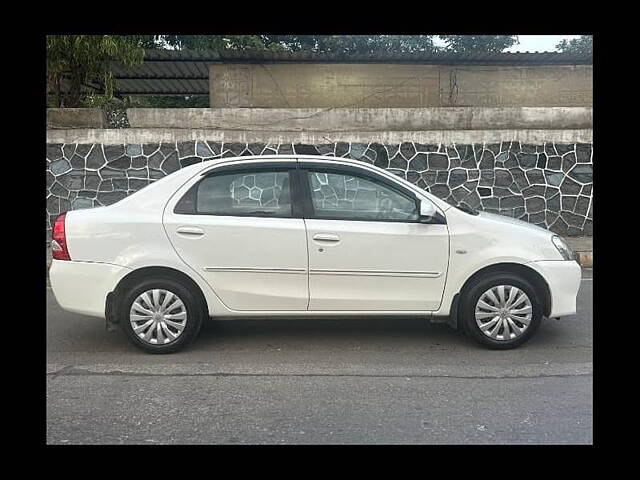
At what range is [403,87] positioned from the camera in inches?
423

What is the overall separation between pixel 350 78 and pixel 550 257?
280 inches

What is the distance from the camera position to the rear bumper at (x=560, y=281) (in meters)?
4.50

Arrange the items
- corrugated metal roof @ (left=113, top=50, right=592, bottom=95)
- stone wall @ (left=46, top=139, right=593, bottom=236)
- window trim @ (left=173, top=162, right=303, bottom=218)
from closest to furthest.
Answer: window trim @ (left=173, top=162, right=303, bottom=218) → stone wall @ (left=46, top=139, right=593, bottom=236) → corrugated metal roof @ (left=113, top=50, right=592, bottom=95)

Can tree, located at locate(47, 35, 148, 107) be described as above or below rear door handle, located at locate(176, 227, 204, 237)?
above

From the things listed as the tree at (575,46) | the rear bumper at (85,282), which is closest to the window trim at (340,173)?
the rear bumper at (85,282)

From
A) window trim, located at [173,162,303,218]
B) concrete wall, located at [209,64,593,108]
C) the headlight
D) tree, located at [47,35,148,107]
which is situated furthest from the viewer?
concrete wall, located at [209,64,593,108]

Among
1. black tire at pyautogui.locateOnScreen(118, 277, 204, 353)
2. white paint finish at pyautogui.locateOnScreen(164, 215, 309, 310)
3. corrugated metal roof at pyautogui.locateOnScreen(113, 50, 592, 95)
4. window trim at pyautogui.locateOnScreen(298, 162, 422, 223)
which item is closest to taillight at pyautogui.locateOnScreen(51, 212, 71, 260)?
black tire at pyautogui.locateOnScreen(118, 277, 204, 353)

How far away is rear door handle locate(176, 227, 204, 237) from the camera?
4.38 metres

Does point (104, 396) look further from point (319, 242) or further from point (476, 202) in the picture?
point (476, 202)

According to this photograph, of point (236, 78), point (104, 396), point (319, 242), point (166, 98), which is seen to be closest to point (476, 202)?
point (236, 78)

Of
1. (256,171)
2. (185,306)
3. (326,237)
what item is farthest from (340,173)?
(185,306)

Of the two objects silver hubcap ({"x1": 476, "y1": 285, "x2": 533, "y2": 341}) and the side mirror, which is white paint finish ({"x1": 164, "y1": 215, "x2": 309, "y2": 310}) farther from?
silver hubcap ({"x1": 476, "y1": 285, "x2": 533, "y2": 341})

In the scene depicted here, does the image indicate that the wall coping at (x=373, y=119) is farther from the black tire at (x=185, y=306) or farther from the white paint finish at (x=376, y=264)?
the black tire at (x=185, y=306)

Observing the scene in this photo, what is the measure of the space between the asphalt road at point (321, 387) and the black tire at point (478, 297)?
0.12 metres
